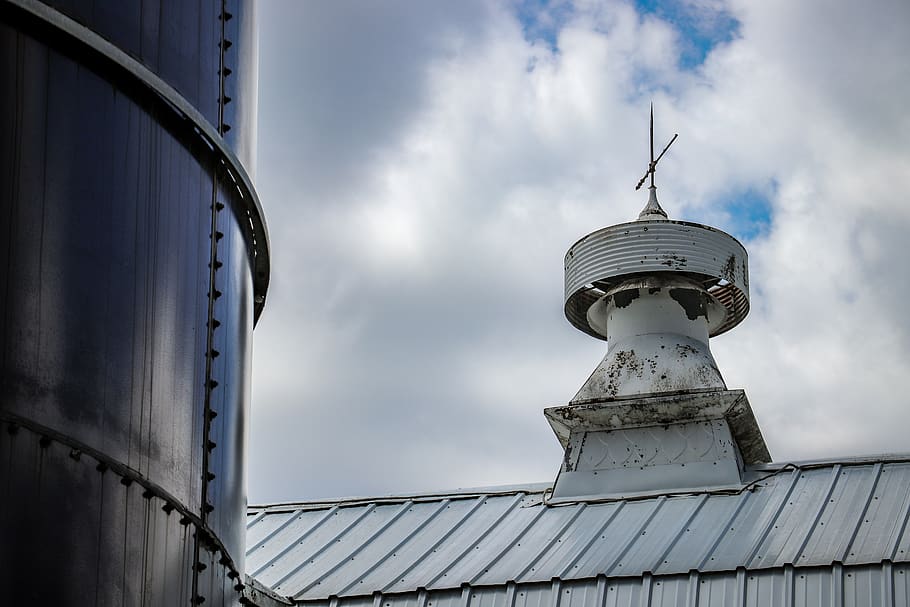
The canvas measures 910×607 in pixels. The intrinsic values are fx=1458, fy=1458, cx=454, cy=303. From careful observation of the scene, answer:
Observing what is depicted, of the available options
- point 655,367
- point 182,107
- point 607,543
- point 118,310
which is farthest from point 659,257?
point 118,310

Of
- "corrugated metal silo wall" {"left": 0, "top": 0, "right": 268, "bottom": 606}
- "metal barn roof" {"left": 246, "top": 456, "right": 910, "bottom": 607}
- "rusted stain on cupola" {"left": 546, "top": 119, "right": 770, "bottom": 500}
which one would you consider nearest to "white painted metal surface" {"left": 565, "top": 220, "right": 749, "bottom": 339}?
"rusted stain on cupola" {"left": 546, "top": 119, "right": 770, "bottom": 500}

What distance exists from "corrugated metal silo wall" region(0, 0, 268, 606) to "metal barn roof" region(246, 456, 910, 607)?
19.1ft

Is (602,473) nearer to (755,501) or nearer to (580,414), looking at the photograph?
(580,414)

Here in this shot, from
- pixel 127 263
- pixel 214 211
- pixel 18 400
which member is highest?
pixel 214 211

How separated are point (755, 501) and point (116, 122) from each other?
9.69 m

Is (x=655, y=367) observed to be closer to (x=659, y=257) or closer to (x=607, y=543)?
(x=659, y=257)

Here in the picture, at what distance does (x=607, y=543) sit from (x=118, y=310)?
8540 millimetres

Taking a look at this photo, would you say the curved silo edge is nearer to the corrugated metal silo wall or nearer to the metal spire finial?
the corrugated metal silo wall

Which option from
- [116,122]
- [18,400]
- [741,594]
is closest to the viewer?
[18,400]

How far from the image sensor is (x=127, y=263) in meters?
7.41

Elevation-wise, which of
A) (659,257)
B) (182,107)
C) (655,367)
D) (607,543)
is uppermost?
(659,257)

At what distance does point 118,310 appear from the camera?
7262 millimetres

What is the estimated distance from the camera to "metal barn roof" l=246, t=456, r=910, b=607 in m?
13.3

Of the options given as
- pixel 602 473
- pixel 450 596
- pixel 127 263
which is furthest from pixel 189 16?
pixel 602 473
